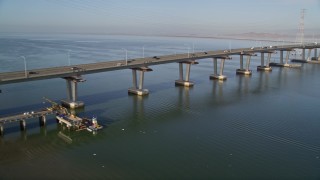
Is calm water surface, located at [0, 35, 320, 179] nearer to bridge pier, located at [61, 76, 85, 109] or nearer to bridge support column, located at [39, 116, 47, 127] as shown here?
bridge support column, located at [39, 116, 47, 127]

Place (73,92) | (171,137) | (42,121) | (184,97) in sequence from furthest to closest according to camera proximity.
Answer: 1. (184,97)
2. (73,92)
3. (42,121)
4. (171,137)

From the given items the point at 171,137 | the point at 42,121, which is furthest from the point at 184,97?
the point at 42,121

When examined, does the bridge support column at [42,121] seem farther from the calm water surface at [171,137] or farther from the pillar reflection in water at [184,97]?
the pillar reflection in water at [184,97]

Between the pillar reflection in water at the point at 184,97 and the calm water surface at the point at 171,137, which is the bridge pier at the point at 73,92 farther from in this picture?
the pillar reflection in water at the point at 184,97

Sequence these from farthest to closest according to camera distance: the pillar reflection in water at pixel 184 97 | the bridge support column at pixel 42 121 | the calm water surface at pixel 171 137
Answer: the pillar reflection in water at pixel 184 97, the bridge support column at pixel 42 121, the calm water surface at pixel 171 137

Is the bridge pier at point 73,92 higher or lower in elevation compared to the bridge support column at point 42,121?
higher

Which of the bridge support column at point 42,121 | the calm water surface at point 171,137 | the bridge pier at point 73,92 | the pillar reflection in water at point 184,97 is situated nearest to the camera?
the calm water surface at point 171,137

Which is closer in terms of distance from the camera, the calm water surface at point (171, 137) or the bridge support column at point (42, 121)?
the calm water surface at point (171, 137)

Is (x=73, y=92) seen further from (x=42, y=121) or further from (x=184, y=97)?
(x=184, y=97)

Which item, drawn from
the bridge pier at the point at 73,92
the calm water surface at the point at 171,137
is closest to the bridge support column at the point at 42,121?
the calm water surface at the point at 171,137

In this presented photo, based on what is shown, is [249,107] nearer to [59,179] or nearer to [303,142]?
[303,142]

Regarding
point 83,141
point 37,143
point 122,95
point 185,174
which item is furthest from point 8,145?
point 122,95

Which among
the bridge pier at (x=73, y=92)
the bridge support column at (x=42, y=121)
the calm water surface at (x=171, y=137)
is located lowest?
the calm water surface at (x=171, y=137)
